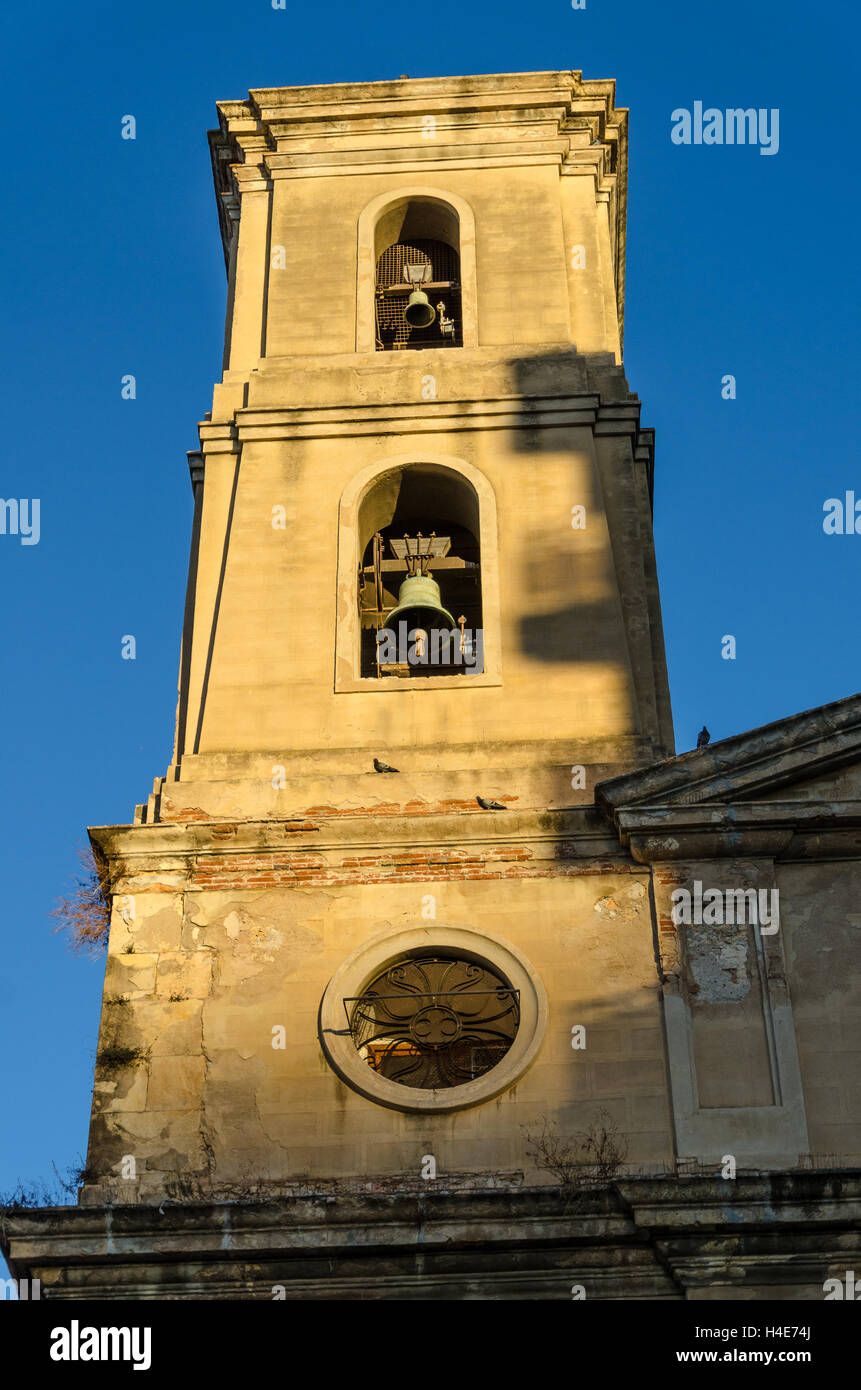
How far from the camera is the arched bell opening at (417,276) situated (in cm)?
2217

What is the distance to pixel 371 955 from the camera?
16.2 metres

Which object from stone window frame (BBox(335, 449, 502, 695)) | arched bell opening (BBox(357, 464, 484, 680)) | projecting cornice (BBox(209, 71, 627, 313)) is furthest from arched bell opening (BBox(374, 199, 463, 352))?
stone window frame (BBox(335, 449, 502, 695))

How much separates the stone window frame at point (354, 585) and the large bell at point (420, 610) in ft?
1.10

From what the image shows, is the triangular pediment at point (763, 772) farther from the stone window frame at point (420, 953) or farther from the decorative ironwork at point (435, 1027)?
the decorative ironwork at point (435, 1027)

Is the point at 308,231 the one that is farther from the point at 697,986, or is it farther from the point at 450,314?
the point at 697,986

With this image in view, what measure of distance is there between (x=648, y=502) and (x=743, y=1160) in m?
8.08

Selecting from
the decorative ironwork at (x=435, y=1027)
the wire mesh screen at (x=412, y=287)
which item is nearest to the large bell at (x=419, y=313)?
the wire mesh screen at (x=412, y=287)

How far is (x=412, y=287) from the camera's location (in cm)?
2247

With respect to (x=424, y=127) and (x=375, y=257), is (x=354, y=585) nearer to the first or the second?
(x=375, y=257)

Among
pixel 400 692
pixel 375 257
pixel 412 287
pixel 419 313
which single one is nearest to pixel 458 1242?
pixel 400 692

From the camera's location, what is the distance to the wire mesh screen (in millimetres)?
22250

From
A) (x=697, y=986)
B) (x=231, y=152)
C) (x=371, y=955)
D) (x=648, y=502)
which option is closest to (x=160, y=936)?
(x=371, y=955)

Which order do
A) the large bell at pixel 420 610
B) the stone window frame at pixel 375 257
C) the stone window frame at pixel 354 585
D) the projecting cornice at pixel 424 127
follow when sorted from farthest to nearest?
the projecting cornice at pixel 424 127
the stone window frame at pixel 375 257
the large bell at pixel 420 610
the stone window frame at pixel 354 585

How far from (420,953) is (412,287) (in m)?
8.74
